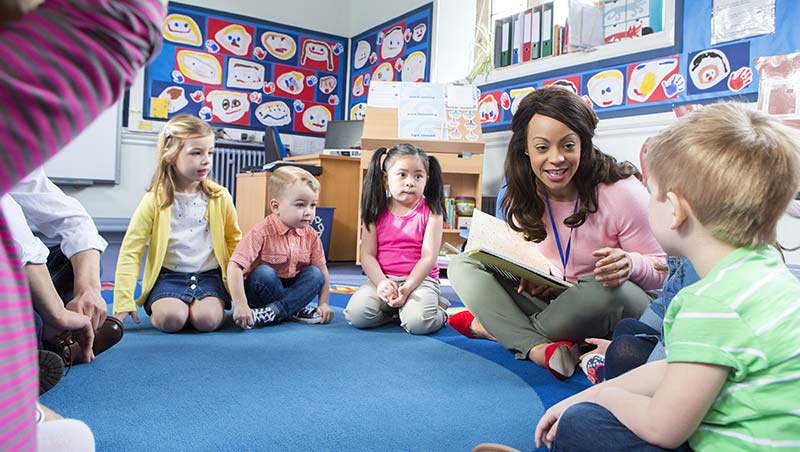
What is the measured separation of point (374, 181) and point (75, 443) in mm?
1595

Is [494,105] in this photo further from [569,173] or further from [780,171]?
[780,171]

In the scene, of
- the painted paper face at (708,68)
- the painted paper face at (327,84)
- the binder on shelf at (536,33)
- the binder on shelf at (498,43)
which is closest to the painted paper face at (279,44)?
the painted paper face at (327,84)

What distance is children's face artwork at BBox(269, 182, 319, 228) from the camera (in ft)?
6.52

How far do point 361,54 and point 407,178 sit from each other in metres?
3.26

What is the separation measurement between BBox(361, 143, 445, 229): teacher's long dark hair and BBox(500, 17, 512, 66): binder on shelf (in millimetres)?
1533

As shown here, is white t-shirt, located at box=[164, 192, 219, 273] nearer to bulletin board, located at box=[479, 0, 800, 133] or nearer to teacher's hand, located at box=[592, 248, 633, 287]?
teacher's hand, located at box=[592, 248, 633, 287]

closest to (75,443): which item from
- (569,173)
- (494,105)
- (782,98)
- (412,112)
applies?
(569,173)

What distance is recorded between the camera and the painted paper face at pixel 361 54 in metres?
4.96

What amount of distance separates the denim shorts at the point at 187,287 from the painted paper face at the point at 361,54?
340 centimetres

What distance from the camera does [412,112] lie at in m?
3.33

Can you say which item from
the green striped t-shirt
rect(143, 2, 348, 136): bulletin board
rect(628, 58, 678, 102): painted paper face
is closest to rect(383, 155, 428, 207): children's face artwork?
rect(628, 58, 678, 102): painted paper face

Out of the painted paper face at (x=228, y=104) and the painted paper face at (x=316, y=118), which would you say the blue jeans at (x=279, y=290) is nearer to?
the painted paper face at (x=228, y=104)

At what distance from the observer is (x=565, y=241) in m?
1.60

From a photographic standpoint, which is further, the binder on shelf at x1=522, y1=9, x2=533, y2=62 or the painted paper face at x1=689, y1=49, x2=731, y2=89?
the binder on shelf at x1=522, y1=9, x2=533, y2=62
